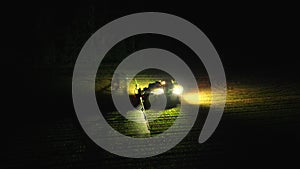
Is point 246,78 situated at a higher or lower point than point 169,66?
lower

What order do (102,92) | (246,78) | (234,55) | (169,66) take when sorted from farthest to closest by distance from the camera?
(234,55), (169,66), (246,78), (102,92)

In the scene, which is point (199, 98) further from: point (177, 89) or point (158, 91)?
point (158, 91)

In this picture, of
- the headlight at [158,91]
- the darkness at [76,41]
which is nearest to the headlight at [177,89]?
the headlight at [158,91]

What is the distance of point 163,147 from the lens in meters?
4.97

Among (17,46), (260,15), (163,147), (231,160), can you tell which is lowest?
(231,160)

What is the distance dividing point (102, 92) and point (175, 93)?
1.66m

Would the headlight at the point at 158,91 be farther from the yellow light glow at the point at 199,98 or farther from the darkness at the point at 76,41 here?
the darkness at the point at 76,41

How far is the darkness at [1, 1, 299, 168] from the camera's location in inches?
252

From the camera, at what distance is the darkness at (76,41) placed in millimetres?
6402

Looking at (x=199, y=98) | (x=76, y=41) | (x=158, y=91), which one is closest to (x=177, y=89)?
(x=158, y=91)

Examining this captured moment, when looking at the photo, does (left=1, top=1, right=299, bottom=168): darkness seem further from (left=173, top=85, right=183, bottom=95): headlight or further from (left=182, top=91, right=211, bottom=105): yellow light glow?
(left=173, top=85, right=183, bottom=95): headlight

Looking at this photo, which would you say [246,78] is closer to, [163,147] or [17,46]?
[163,147]

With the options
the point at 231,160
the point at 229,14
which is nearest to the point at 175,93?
the point at 231,160

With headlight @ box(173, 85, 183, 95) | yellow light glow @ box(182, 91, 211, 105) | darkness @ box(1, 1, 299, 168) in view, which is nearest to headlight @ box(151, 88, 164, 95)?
headlight @ box(173, 85, 183, 95)
